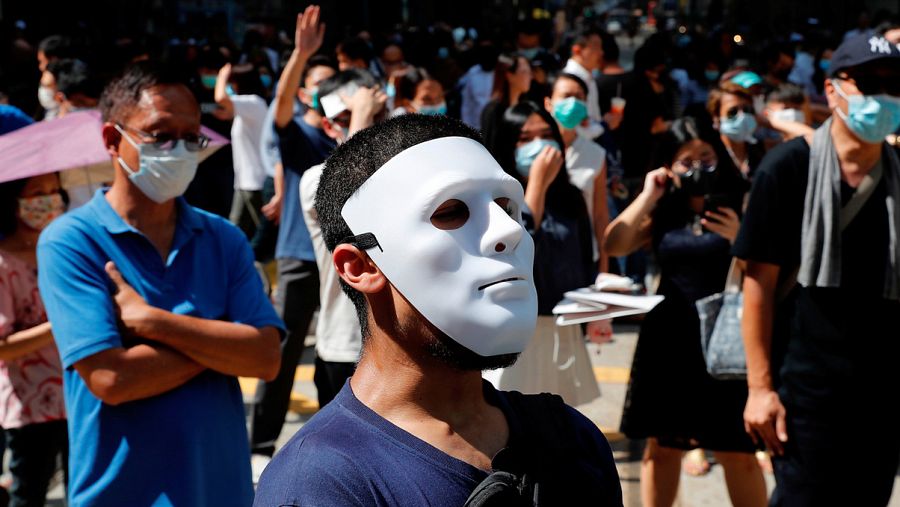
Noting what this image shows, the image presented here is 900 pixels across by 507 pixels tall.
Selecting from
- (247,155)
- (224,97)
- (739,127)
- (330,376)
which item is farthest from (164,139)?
(224,97)

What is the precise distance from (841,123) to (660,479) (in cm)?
158

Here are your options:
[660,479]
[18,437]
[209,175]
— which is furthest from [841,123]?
[209,175]

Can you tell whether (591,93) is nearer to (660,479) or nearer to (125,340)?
(660,479)

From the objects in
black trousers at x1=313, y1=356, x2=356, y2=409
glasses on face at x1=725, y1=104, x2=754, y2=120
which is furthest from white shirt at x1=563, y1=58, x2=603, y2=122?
black trousers at x1=313, y1=356, x2=356, y2=409

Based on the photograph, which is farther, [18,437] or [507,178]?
[18,437]

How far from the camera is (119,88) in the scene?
3066 millimetres

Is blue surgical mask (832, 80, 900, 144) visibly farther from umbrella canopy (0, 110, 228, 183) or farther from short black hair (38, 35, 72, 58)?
short black hair (38, 35, 72, 58)

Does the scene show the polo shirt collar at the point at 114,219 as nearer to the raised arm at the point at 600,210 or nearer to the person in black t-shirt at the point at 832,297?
the person in black t-shirt at the point at 832,297

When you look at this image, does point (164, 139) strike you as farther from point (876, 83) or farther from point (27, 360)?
point (876, 83)

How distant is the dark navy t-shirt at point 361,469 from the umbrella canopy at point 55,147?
185cm

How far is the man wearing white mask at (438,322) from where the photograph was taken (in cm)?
171

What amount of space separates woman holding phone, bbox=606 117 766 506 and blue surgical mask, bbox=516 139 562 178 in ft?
1.37

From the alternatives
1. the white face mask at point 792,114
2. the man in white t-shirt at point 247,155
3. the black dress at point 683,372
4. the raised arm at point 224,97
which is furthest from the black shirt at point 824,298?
the raised arm at point 224,97

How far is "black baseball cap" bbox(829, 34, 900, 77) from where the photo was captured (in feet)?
11.6
